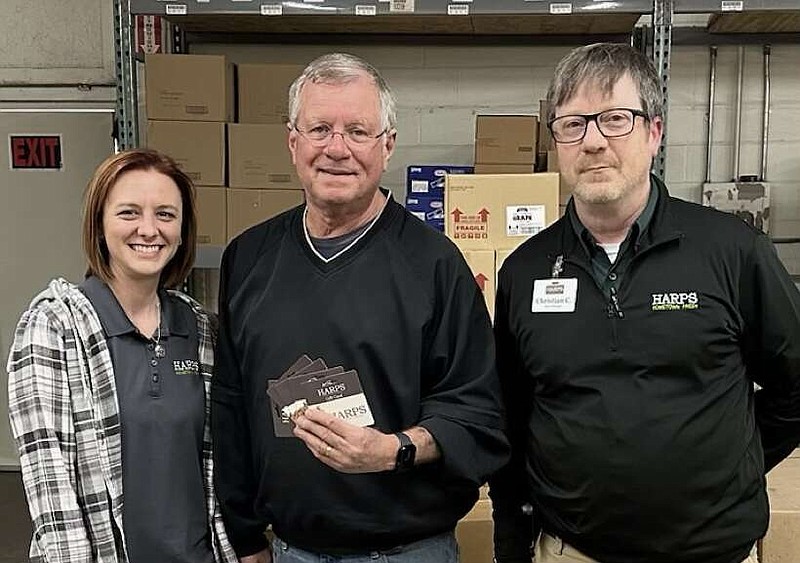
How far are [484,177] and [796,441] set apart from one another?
3.99 ft

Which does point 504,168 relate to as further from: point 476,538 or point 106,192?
point 106,192

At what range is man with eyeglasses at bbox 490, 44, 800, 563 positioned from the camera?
1393 millimetres

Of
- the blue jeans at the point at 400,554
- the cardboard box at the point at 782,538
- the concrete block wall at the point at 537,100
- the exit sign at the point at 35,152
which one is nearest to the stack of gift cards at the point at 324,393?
the blue jeans at the point at 400,554

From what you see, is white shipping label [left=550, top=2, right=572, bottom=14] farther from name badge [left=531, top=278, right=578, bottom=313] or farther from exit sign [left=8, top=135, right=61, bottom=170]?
exit sign [left=8, top=135, right=61, bottom=170]

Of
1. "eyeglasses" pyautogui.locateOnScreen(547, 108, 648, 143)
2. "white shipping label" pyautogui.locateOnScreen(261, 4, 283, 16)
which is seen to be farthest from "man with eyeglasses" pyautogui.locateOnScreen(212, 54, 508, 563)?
"white shipping label" pyautogui.locateOnScreen(261, 4, 283, 16)

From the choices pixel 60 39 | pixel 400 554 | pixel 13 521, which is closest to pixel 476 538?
pixel 400 554

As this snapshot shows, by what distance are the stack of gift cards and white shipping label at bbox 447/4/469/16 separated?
1.62 m

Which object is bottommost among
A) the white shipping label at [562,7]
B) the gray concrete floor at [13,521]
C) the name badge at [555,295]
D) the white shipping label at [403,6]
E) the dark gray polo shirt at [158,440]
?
the gray concrete floor at [13,521]

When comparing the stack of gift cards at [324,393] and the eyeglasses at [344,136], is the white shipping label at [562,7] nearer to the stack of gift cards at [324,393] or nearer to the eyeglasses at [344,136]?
the eyeglasses at [344,136]

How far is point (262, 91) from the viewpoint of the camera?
9.66ft

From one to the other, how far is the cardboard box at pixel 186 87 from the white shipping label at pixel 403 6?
68 centimetres

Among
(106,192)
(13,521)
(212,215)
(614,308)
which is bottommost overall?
(13,521)

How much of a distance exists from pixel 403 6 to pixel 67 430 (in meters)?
1.75

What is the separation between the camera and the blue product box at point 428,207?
115 inches
